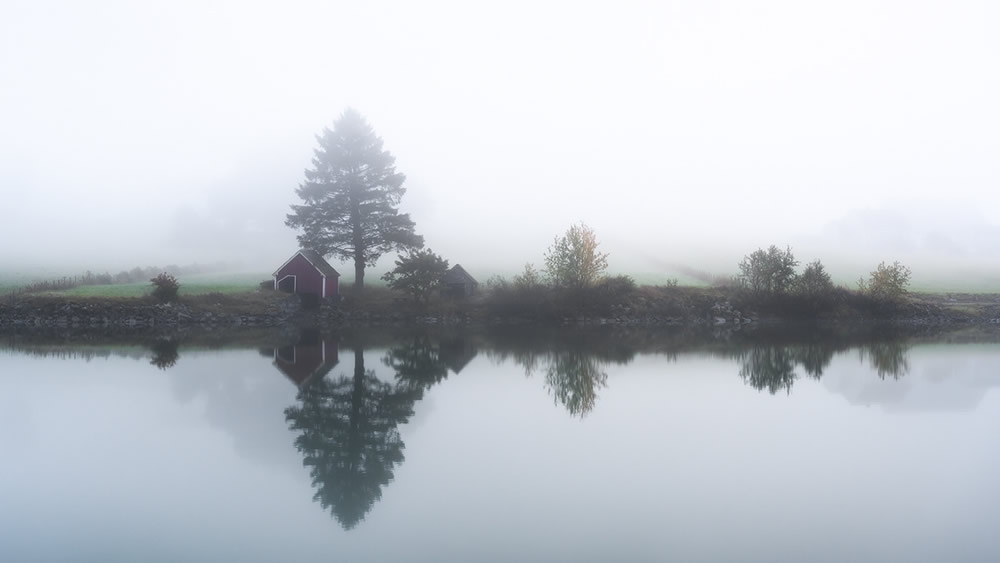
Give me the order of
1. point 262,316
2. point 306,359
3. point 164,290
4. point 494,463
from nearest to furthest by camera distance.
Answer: point 494,463, point 306,359, point 164,290, point 262,316

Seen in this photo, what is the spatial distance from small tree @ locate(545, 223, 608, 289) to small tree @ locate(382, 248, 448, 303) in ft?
31.7

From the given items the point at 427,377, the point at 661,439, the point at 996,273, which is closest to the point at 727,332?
the point at 427,377

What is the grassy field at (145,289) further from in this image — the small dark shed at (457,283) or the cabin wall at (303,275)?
the small dark shed at (457,283)

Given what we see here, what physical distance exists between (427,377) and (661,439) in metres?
9.70

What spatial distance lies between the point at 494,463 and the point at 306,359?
1628cm

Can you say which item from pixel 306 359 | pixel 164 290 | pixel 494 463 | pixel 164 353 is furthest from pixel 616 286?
pixel 494 463

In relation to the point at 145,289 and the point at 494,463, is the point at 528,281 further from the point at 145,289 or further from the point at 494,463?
the point at 494,463

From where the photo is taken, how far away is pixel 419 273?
49.9 metres

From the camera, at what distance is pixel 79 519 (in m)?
8.76

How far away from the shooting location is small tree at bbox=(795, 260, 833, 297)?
5616 cm

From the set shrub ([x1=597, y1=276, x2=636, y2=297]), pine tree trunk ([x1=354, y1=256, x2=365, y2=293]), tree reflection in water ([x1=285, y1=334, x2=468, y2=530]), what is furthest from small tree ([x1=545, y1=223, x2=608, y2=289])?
tree reflection in water ([x1=285, y1=334, x2=468, y2=530])

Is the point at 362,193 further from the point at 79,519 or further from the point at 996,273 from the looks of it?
the point at 996,273

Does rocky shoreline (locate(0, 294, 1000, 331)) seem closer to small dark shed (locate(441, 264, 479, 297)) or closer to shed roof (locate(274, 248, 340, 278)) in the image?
shed roof (locate(274, 248, 340, 278))

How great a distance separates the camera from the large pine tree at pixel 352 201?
51.6 metres
